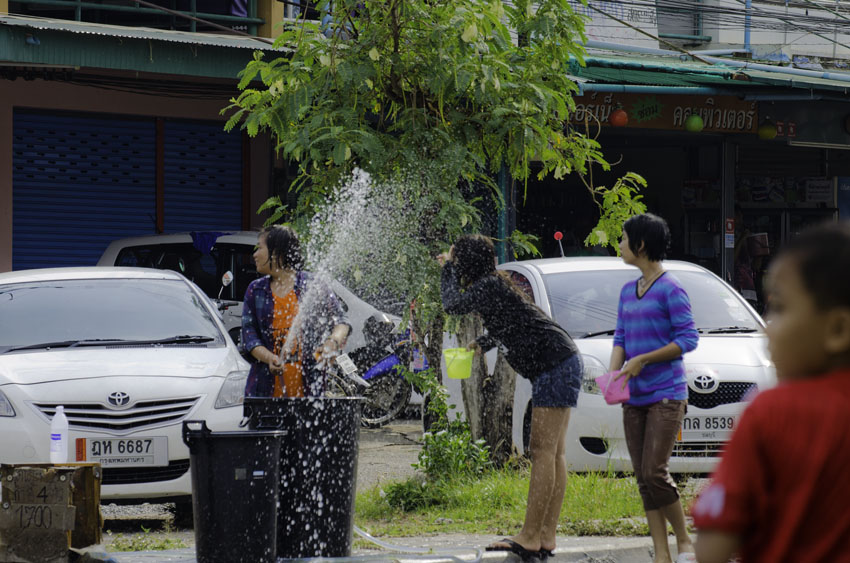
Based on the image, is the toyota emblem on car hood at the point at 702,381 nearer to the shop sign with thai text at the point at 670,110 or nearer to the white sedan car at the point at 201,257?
the white sedan car at the point at 201,257

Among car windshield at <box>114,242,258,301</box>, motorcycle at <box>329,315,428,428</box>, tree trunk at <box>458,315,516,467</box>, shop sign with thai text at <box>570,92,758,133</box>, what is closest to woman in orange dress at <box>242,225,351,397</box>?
tree trunk at <box>458,315,516,467</box>

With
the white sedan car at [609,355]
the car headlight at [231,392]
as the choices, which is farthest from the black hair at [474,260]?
the white sedan car at [609,355]

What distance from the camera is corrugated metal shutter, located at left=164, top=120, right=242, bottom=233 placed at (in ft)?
53.8

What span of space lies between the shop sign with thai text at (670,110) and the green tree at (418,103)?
7.88 metres

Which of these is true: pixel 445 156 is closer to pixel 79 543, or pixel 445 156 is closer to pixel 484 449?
pixel 484 449

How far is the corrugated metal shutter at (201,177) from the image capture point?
16.4m

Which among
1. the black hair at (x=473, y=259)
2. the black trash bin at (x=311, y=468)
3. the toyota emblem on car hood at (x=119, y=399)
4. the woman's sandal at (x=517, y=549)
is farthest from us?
the toyota emblem on car hood at (x=119, y=399)

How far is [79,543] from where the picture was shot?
5723 mm

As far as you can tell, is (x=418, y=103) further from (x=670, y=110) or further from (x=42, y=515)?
(x=670, y=110)

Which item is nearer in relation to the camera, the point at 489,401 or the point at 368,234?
the point at 368,234

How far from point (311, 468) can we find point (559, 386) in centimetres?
133

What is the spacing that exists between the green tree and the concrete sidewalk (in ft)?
5.36

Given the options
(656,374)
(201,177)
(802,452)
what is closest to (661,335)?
(656,374)

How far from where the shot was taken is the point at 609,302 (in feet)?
29.4
